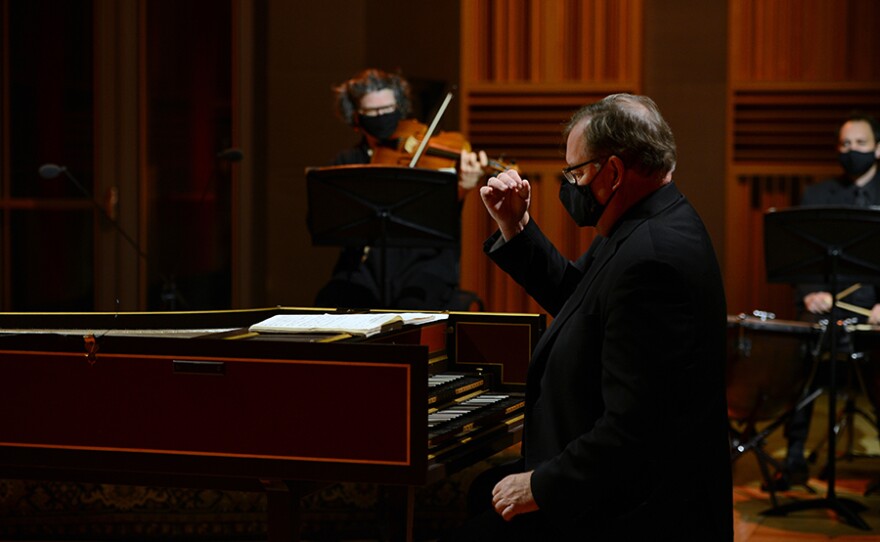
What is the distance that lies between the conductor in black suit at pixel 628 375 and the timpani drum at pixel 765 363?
211 cm

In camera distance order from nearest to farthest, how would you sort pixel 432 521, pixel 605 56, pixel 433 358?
pixel 433 358, pixel 432 521, pixel 605 56

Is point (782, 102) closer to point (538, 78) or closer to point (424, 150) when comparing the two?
point (538, 78)

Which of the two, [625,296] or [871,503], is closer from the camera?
[625,296]

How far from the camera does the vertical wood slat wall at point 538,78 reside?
19.3ft

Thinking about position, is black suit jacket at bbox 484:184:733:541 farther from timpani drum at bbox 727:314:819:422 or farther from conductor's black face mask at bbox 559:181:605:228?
timpani drum at bbox 727:314:819:422

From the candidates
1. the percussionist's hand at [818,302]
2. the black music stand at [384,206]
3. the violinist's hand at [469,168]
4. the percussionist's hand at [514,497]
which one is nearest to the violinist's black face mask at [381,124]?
the violinist's hand at [469,168]

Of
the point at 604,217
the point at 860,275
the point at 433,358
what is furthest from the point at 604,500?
the point at 860,275

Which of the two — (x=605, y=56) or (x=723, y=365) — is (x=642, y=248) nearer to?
(x=723, y=365)

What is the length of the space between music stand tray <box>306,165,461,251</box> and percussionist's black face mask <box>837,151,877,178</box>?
2.09 metres

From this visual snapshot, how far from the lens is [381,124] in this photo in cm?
423

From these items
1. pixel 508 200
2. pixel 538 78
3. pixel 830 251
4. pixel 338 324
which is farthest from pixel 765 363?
pixel 538 78

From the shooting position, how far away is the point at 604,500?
6.17 ft

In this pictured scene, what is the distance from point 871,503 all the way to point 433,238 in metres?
1.97

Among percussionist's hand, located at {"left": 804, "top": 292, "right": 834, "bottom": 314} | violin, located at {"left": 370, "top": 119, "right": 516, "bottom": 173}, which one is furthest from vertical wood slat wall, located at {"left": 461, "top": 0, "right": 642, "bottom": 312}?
violin, located at {"left": 370, "top": 119, "right": 516, "bottom": 173}
